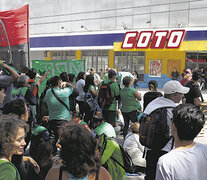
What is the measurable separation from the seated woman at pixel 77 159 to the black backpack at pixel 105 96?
4296 millimetres

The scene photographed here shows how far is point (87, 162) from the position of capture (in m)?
1.93

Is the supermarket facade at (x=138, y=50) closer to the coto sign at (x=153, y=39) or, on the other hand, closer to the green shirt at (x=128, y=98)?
the coto sign at (x=153, y=39)

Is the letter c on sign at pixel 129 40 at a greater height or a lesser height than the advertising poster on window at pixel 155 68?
greater

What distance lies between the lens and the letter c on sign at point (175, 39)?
19773 mm

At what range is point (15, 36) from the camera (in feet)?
28.0

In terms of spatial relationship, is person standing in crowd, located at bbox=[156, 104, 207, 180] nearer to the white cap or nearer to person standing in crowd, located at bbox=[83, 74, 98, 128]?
the white cap

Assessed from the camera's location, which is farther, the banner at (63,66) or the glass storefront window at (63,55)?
the glass storefront window at (63,55)

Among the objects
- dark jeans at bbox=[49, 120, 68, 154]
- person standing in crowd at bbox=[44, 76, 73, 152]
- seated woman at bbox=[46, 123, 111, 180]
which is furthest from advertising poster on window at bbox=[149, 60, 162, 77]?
seated woman at bbox=[46, 123, 111, 180]

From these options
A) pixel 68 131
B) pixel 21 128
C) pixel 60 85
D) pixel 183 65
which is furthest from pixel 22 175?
pixel 183 65

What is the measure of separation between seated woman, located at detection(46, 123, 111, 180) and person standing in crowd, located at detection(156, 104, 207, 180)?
0.49 metres

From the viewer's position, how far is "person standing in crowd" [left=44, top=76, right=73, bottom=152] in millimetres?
4935

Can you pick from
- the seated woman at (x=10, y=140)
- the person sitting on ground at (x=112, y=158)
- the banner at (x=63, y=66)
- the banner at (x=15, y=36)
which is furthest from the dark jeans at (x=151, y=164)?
the banner at (x=63, y=66)

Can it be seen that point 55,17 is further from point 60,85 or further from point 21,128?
point 21,128

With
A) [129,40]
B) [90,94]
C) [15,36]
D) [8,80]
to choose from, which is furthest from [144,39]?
[8,80]
